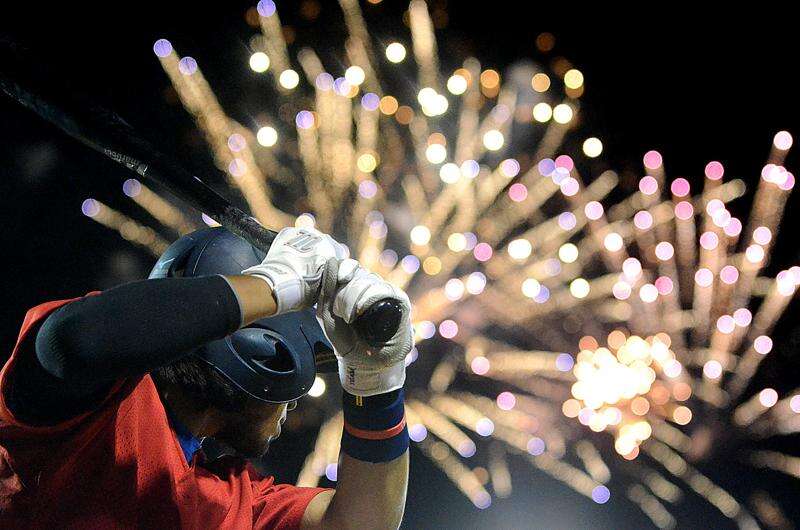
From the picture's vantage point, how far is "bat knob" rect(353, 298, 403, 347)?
6.42 ft

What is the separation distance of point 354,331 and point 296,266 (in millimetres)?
378

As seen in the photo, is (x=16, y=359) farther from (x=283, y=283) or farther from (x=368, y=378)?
(x=368, y=378)

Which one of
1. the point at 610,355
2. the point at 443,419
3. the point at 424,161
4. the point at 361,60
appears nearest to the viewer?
the point at 361,60

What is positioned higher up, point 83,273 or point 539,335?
point 83,273

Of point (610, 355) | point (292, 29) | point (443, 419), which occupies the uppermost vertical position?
point (292, 29)

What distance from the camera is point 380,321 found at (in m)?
1.98

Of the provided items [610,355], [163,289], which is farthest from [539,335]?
[163,289]

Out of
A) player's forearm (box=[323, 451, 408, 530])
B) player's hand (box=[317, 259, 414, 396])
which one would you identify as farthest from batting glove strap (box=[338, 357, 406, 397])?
player's forearm (box=[323, 451, 408, 530])

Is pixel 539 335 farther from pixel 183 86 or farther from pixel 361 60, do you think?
pixel 183 86

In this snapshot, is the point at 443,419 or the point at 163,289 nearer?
the point at 163,289

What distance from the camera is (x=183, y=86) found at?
6.31m

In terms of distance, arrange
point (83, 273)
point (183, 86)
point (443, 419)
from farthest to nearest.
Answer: point (443, 419)
point (183, 86)
point (83, 273)

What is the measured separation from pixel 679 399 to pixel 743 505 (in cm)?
218

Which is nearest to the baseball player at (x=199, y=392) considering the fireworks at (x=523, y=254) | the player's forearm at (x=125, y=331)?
the player's forearm at (x=125, y=331)
